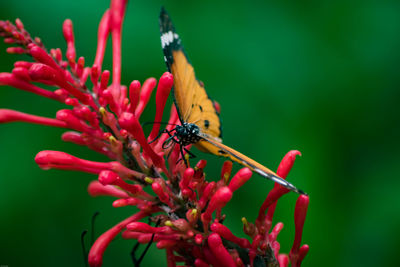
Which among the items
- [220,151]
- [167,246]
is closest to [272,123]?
[220,151]

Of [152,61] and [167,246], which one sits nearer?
[167,246]

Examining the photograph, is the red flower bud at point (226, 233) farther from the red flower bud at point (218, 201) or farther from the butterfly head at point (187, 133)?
the butterfly head at point (187, 133)

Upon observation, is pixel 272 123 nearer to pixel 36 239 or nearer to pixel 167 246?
pixel 167 246

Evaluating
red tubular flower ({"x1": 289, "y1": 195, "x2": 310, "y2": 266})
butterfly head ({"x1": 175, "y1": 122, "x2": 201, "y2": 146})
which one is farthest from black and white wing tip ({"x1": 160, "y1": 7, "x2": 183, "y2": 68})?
red tubular flower ({"x1": 289, "y1": 195, "x2": 310, "y2": 266})

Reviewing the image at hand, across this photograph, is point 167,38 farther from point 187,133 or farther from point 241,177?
point 241,177

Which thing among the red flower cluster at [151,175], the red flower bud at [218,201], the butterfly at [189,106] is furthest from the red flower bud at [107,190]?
the red flower bud at [218,201]

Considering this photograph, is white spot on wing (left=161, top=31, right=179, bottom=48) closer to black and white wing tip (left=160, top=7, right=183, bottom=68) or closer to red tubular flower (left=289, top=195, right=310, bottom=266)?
black and white wing tip (left=160, top=7, right=183, bottom=68)

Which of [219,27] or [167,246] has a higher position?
[219,27]
